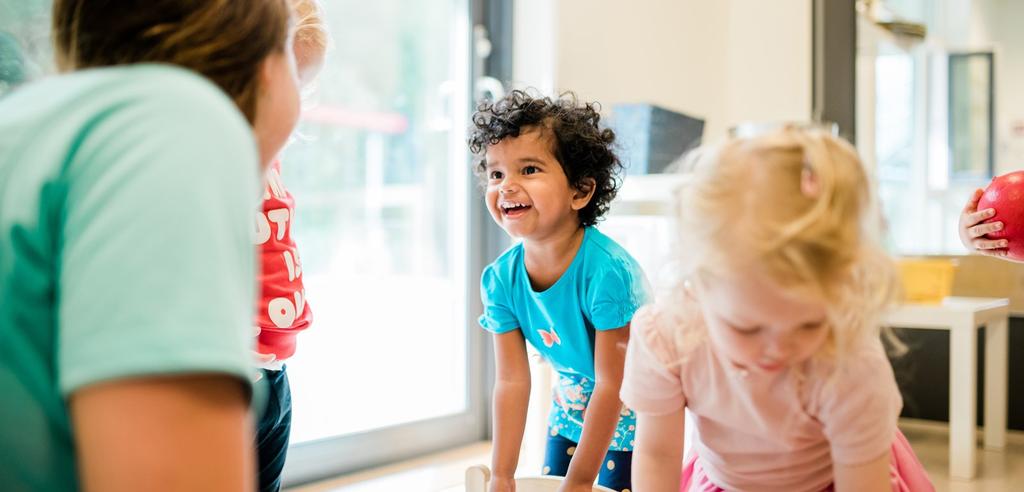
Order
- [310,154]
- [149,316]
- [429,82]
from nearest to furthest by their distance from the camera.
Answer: [149,316] < [310,154] < [429,82]

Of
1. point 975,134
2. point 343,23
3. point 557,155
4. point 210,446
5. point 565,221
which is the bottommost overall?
point 210,446

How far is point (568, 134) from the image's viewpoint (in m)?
1.29

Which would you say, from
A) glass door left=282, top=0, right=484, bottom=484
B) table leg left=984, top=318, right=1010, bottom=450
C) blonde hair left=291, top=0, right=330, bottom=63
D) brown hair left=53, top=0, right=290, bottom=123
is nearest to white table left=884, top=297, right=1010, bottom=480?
table leg left=984, top=318, right=1010, bottom=450

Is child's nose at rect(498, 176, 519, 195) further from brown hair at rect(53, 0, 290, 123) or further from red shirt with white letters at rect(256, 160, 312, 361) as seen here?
brown hair at rect(53, 0, 290, 123)

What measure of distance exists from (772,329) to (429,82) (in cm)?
186

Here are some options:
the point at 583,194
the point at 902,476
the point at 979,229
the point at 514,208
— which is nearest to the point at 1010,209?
the point at 979,229

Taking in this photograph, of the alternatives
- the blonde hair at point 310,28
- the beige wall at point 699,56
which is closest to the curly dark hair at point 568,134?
the blonde hair at point 310,28

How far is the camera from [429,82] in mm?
2445

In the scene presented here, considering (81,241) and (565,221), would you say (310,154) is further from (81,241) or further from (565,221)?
(81,241)

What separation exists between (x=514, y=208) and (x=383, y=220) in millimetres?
1134

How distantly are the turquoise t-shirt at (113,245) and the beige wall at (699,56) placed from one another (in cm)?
207

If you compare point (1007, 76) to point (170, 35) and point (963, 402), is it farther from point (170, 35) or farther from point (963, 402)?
point (170, 35)

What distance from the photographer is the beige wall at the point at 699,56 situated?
98.3 inches

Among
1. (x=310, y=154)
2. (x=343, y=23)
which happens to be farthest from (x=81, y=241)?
(x=343, y=23)
